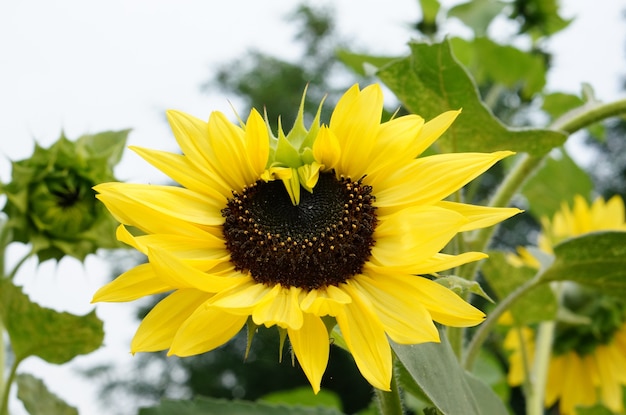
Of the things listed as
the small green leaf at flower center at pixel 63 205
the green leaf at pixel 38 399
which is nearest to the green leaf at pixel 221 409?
the green leaf at pixel 38 399

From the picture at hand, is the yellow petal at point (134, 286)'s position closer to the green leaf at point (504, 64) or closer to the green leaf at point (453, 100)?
the green leaf at point (453, 100)

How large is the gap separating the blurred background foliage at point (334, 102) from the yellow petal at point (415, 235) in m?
0.09

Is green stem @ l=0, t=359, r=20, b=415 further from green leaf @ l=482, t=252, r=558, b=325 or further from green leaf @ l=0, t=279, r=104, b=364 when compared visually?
green leaf @ l=482, t=252, r=558, b=325

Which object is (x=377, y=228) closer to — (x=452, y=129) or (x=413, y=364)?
(x=413, y=364)

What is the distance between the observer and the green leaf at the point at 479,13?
1.29m

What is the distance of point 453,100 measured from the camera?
28.3 inches

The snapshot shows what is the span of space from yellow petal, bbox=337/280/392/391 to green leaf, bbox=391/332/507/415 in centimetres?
2

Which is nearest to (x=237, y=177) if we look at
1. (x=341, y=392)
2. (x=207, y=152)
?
(x=207, y=152)

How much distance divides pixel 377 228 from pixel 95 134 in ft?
1.46

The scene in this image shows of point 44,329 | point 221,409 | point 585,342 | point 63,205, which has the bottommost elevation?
point 585,342

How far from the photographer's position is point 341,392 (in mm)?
6473

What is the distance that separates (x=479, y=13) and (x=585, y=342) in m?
0.53

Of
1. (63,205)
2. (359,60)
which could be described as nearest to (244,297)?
(63,205)

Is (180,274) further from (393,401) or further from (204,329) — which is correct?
(393,401)
